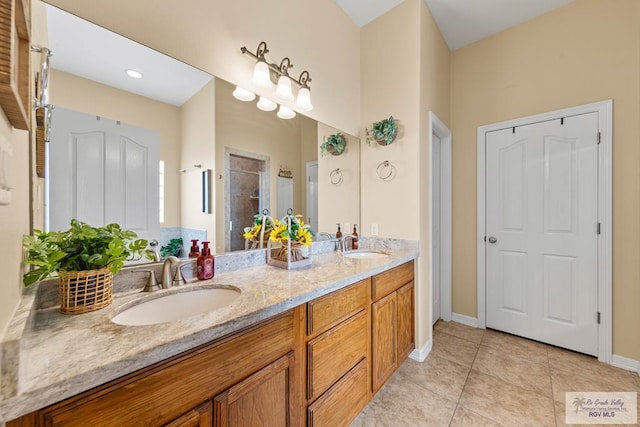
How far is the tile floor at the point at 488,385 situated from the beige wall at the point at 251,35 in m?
2.09

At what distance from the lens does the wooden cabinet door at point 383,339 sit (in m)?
1.57

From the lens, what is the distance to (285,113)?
5.97ft

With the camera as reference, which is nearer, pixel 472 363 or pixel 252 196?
pixel 252 196

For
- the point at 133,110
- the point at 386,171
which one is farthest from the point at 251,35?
the point at 386,171

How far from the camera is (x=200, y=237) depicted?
54.1 inches

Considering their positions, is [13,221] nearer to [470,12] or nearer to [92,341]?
[92,341]

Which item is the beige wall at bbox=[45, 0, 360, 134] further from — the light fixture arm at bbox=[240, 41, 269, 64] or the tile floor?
the tile floor

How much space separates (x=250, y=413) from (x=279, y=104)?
1680 millimetres

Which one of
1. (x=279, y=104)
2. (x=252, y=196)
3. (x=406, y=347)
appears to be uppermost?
(x=279, y=104)

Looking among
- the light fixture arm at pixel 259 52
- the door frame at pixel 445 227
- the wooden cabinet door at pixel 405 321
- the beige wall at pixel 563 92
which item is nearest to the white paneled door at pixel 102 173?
the light fixture arm at pixel 259 52

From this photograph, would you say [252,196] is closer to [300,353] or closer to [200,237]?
[200,237]

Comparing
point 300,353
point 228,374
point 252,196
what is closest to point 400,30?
point 252,196

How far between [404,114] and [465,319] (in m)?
2.20

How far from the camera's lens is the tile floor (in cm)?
152
